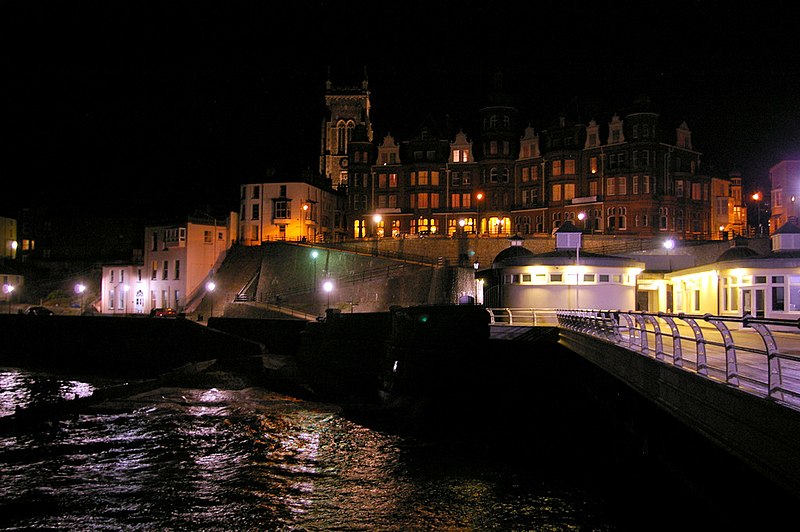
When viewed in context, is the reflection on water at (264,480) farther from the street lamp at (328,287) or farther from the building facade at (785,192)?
the building facade at (785,192)

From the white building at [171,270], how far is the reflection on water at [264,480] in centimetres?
4444

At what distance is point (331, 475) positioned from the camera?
20938 mm

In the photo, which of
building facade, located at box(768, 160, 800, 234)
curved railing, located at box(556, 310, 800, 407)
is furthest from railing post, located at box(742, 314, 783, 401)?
building facade, located at box(768, 160, 800, 234)

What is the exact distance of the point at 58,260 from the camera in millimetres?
94312

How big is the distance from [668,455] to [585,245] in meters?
53.7

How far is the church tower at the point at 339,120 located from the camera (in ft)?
360

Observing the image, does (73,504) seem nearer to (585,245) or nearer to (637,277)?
(637,277)

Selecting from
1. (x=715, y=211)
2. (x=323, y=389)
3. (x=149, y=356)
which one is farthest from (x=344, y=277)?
(x=715, y=211)

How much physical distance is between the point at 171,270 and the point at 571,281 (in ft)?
153

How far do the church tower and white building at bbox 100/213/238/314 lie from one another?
32.5 meters

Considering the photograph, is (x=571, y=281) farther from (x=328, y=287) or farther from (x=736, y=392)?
(x=736, y=392)

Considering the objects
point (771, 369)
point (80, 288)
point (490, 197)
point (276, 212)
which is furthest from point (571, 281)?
point (80, 288)

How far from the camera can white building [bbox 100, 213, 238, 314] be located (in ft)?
241

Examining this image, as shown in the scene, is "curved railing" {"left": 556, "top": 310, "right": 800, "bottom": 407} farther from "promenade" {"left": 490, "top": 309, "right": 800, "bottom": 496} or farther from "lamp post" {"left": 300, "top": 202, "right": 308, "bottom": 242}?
"lamp post" {"left": 300, "top": 202, "right": 308, "bottom": 242}
